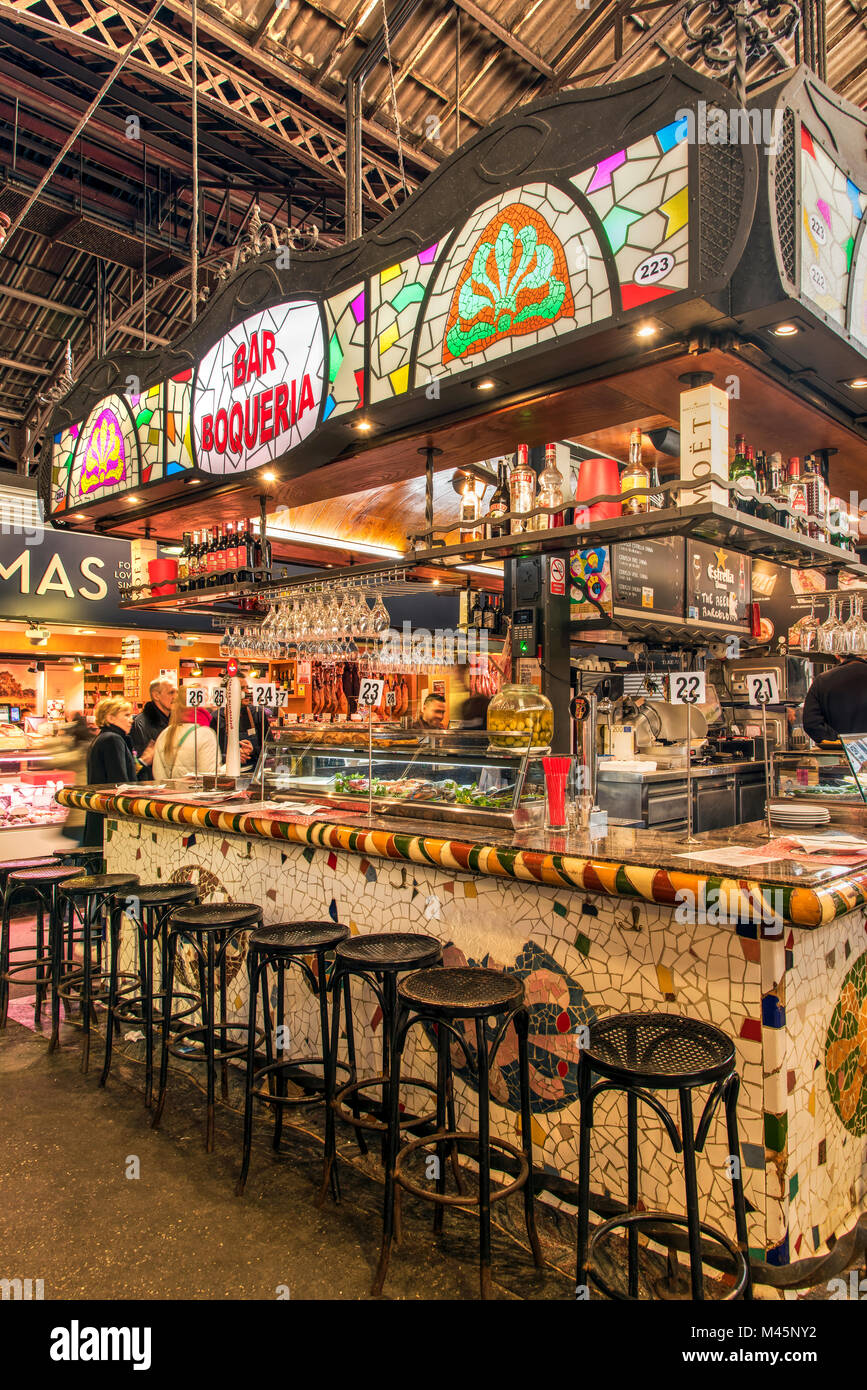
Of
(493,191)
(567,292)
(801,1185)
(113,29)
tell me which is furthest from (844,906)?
(113,29)

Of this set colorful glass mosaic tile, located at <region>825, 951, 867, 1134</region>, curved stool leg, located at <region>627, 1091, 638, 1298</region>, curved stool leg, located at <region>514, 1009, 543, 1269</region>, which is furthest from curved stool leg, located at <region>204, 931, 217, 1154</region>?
colorful glass mosaic tile, located at <region>825, 951, 867, 1134</region>

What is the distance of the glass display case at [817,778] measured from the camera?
4.07m

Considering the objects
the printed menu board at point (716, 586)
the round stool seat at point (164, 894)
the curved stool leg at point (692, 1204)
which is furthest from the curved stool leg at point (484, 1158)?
the printed menu board at point (716, 586)

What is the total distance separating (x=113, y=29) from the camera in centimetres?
448

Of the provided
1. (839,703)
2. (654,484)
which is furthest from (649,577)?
(654,484)

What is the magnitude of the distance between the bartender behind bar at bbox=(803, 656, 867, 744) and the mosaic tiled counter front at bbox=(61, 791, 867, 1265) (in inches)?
122

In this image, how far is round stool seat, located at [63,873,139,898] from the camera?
3.51 metres

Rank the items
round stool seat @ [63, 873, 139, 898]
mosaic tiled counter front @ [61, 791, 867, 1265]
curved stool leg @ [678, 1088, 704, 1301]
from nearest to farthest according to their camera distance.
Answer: curved stool leg @ [678, 1088, 704, 1301] < mosaic tiled counter front @ [61, 791, 867, 1265] < round stool seat @ [63, 873, 139, 898]

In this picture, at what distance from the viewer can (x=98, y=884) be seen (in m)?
3.59

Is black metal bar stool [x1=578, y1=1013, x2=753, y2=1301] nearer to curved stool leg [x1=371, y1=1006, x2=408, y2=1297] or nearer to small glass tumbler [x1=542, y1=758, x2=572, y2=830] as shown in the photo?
curved stool leg [x1=371, y1=1006, x2=408, y2=1297]

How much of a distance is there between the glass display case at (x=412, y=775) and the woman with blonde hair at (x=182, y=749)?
138 centimetres

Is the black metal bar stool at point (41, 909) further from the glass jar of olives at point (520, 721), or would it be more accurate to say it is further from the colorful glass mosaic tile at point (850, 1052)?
the colorful glass mosaic tile at point (850, 1052)
